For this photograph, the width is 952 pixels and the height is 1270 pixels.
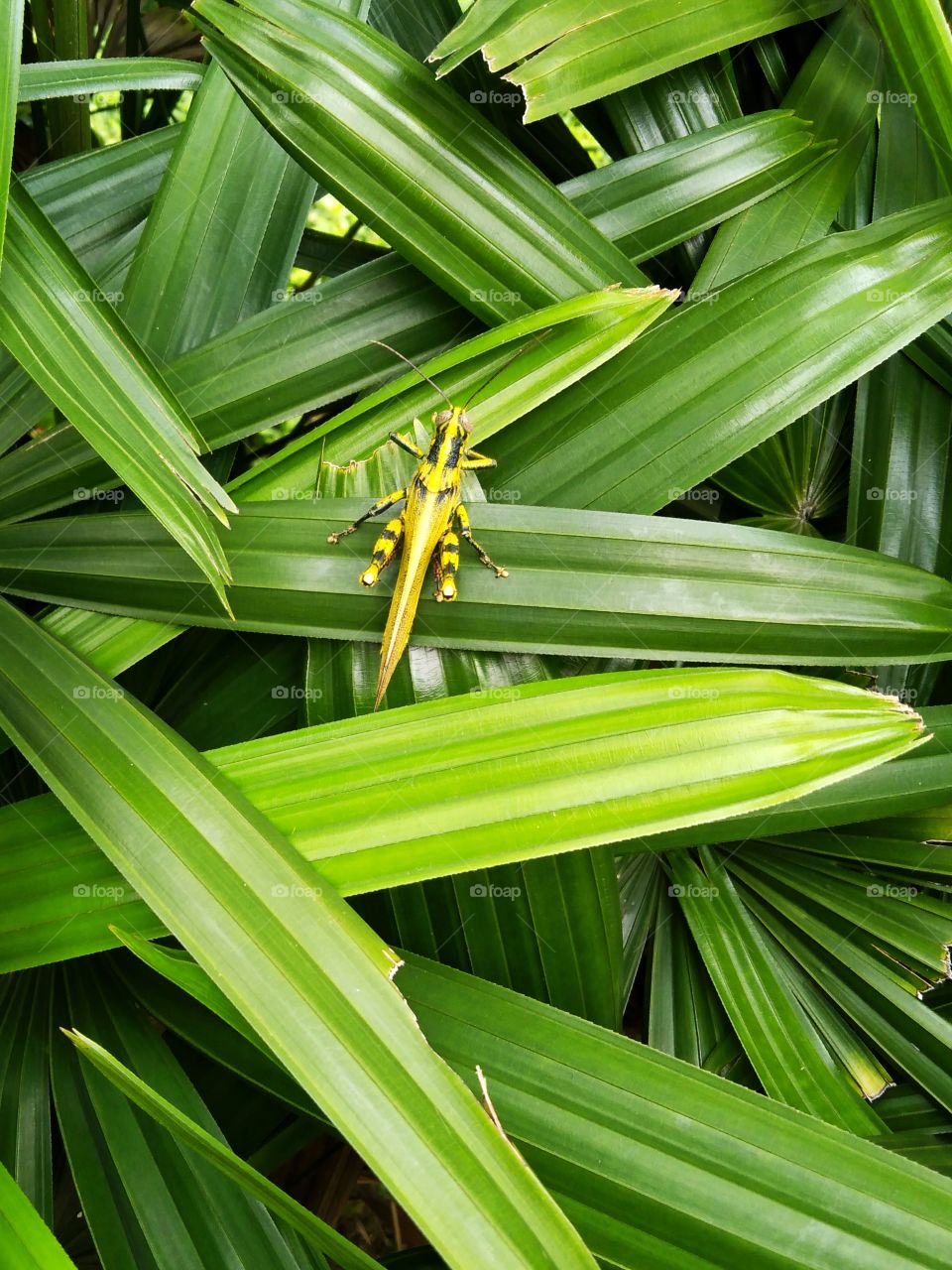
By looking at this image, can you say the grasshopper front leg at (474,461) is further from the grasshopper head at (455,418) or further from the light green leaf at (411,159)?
the light green leaf at (411,159)

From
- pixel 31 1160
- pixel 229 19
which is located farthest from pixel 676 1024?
pixel 229 19

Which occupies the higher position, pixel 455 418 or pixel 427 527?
pixel 455 418

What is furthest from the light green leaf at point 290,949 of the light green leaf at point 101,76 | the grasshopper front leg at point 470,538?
the light green leaf at point 101,76

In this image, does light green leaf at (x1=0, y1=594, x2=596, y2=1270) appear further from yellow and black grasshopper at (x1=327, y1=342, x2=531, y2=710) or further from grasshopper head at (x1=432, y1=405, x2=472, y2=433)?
grasshopper head at (x1=432, y1=405, x2=472, y2=433)

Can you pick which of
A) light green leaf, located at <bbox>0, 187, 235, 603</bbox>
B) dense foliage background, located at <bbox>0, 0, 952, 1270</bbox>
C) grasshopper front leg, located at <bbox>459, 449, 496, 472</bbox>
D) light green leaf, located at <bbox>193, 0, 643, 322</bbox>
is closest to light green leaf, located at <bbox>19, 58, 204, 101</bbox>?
dense foliage background, located at <bbox>0, 0, 952, 1270</bbox>

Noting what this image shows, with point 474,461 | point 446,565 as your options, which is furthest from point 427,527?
point 474,461

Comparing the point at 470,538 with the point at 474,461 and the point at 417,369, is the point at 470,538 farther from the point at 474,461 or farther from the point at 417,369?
the point at 417,369

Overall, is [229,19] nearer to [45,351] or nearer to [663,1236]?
[45,351]
